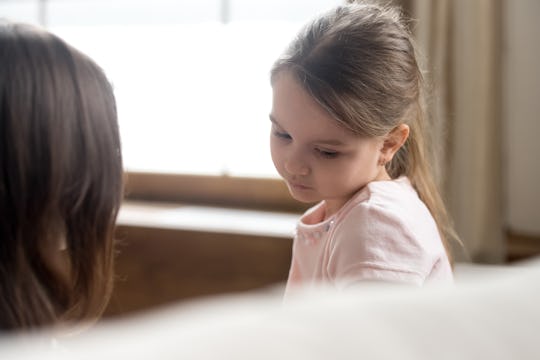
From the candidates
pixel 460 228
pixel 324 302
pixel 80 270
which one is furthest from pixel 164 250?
pixel 324 302

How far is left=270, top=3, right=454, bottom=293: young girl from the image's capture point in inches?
39.2

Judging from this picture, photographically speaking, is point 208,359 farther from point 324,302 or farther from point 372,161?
point 372,161

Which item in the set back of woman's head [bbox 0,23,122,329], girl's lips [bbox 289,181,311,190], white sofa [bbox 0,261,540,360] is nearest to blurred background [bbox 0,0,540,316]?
girl's lips [bbox 289,181,311,190]

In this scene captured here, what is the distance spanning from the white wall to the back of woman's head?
5.22 feet

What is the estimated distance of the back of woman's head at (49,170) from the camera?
2.21 ft

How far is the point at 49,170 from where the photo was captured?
0.69 meters

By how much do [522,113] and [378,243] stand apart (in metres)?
1.38

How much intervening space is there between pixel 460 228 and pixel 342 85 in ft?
3.87

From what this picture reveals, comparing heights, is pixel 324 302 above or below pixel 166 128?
above

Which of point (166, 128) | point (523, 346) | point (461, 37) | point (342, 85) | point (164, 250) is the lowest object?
point (164, 250)

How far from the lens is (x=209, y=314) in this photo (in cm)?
26

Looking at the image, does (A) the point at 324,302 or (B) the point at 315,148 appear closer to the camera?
(A) the point at 324,302

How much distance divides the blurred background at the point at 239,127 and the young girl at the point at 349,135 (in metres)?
0.56

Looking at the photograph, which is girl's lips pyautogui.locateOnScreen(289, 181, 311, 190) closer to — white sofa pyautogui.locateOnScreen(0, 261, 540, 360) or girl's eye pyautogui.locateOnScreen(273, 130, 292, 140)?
girl's eye pyautogui.locateOnScreen(273, 130, 292, 140)
